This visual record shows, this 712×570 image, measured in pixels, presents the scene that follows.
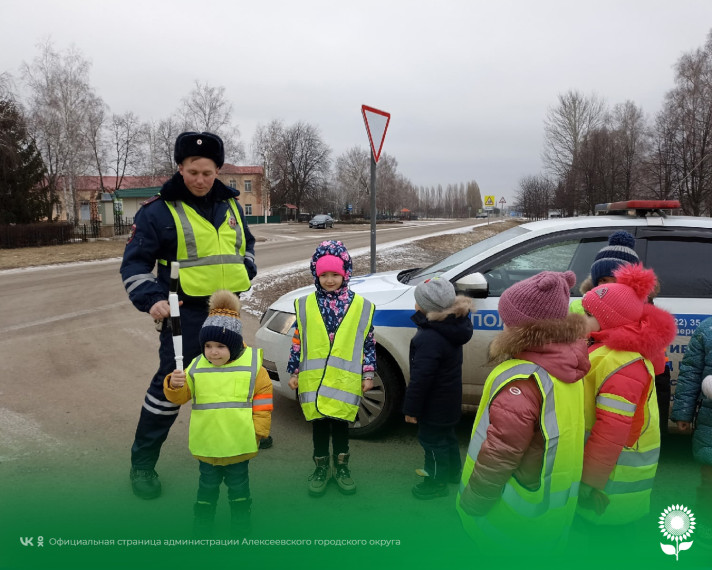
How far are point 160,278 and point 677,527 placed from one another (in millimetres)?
3114

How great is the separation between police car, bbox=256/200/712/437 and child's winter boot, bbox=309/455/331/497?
2.15 feet

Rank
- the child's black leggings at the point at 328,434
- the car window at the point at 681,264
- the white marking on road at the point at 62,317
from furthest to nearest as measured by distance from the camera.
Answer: the white marking on road at the point at 62,317, the car window at the point at 681,264, the child's black leggings at the point at 328,434

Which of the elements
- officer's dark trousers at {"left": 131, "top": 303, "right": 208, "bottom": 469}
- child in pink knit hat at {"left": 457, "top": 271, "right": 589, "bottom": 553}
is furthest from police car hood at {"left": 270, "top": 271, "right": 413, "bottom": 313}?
child in pink knit hat at {"left": 457, "top": 271, "right": 589, "bottom": 553}

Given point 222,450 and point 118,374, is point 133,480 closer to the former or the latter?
point 222,450

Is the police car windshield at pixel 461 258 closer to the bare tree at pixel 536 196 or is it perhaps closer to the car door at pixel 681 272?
the car door at pixel 681 272

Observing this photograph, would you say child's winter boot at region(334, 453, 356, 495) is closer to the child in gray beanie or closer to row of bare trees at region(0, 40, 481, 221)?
the child in gray beanie

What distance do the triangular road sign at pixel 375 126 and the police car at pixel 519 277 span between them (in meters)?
2.69

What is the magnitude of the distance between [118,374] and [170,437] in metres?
1.87

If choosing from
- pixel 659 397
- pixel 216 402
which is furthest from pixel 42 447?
pixel 659 397

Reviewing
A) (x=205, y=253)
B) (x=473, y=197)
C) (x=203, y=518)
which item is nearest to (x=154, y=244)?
(x=205, y=253)

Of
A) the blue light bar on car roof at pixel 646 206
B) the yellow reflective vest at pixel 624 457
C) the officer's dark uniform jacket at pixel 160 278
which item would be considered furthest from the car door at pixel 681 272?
the officer's dark uniform jacket at pixel 160 278

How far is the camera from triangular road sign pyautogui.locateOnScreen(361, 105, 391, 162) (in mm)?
6109

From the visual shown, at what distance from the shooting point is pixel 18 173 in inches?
1085

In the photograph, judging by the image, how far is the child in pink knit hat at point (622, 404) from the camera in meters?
2.22
